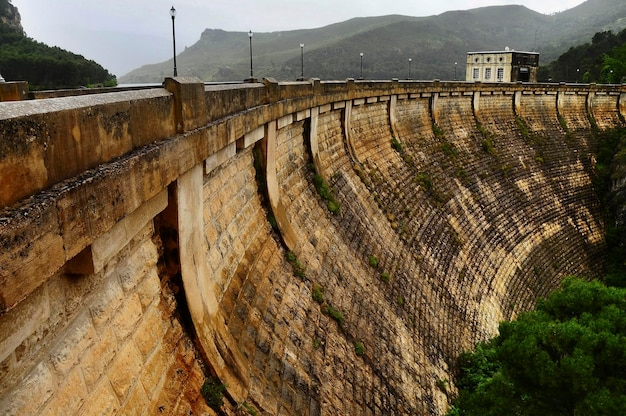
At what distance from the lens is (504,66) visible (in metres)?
56.7

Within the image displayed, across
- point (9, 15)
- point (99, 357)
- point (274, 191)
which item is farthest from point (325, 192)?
point (9, 15)

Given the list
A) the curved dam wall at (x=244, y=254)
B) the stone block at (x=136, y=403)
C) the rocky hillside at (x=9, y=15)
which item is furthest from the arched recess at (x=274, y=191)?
the rocky hillside at (x=9, y=15)

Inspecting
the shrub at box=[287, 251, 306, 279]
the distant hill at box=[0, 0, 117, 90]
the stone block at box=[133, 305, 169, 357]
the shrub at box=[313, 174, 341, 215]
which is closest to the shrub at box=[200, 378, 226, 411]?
the stone block at box=[133, 305, 169, 357]

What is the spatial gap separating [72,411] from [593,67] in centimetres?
7931

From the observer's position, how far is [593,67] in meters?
68.4

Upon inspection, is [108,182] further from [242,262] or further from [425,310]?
[425,310]

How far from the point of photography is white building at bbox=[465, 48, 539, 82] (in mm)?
56406

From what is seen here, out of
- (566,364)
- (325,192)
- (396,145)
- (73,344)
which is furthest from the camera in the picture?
(396,145)

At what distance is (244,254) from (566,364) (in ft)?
19.8

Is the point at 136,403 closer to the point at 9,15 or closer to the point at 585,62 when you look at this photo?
the point at 585,62

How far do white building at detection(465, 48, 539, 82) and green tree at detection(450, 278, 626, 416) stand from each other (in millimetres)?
50829

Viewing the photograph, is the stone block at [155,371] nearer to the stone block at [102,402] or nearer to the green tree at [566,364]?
the stone block at [102,402]

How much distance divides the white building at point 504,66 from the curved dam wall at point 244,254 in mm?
38254

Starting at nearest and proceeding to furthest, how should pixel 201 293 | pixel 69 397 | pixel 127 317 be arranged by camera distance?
1. pixel 69 397
2. pixel 127 317
3. pixel 201 293
